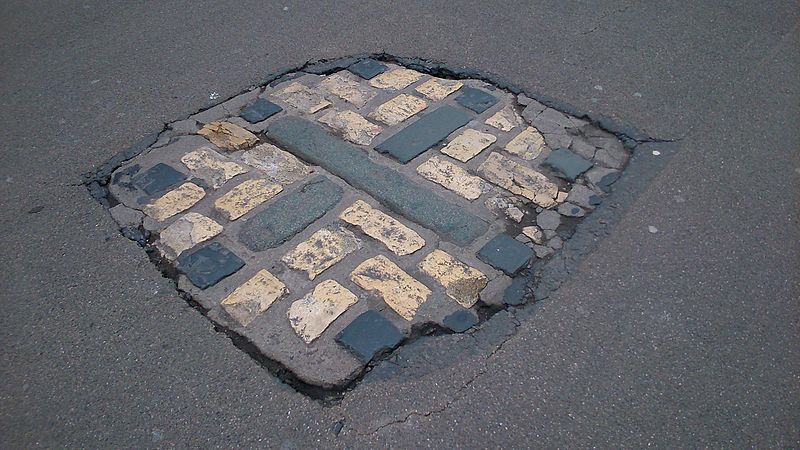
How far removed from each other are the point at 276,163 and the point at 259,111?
599 mm

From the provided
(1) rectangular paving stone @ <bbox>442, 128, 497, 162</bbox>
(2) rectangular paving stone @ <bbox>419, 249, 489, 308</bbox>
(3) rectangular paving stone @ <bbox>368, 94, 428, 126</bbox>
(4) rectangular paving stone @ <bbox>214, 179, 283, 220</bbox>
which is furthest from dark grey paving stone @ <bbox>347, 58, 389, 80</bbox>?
(2) rectangular paving stone @ <bbox>419, 249, 489, 308</bbox>

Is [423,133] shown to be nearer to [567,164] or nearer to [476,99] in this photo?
[476,99]

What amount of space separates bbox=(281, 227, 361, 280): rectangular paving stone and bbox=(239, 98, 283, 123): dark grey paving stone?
1232mm

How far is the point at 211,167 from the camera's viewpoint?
3.82m

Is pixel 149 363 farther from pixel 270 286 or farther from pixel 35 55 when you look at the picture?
pixel 35 55

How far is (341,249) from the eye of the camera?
3273 mm

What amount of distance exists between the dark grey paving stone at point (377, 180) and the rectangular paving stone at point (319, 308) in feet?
2.15

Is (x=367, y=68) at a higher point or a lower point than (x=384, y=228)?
higher

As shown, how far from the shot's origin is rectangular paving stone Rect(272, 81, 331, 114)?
4.29 metres

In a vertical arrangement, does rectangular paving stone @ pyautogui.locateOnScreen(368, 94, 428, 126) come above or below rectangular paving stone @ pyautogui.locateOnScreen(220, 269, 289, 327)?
above

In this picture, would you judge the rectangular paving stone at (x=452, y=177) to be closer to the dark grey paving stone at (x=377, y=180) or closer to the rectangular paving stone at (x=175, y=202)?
the dark grey paving stone at (x=377, y=180)

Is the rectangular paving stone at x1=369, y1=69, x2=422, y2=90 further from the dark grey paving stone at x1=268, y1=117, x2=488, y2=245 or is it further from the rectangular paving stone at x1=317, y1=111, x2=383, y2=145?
the dark grey paving stone at x1=268, y1=117, x2=488, y2=245

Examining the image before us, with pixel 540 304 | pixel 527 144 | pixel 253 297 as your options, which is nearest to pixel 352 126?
pixel 527 144

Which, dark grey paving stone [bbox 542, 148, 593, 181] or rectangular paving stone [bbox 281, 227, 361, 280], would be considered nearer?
rectangular paving stone [bbox 281, 227, 361, 280]
